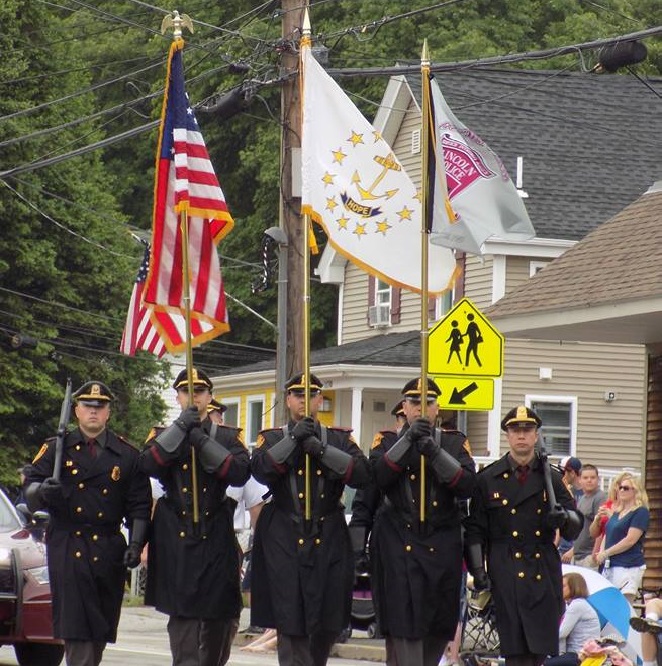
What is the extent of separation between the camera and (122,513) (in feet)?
40.7

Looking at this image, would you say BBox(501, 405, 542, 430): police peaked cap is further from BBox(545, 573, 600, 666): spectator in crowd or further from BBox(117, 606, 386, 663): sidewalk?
BBox(117, 606, 386, 663): sidewalk

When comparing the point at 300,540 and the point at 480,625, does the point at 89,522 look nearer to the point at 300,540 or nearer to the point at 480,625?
the point at 300,540

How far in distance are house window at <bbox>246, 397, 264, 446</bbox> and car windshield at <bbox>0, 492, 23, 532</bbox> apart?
2317cm

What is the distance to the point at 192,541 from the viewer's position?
39.7 ft

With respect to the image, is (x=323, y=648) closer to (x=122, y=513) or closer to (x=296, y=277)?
(x=122, y=513)

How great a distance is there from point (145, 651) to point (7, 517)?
2.48m

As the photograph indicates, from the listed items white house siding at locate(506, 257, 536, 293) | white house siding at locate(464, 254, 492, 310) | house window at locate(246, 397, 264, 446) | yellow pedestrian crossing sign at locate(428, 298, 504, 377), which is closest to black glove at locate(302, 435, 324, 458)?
yellow pedestrian crossing sign at locate(428, 298, 504, 377)

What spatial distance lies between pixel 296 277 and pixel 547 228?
516 inches

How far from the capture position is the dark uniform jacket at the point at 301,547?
11.8m

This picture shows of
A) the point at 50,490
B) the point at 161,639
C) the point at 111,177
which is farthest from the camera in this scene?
the point at 111,177

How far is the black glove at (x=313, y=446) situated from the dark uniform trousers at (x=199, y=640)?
1.51 meters

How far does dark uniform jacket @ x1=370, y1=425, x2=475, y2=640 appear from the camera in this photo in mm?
11773

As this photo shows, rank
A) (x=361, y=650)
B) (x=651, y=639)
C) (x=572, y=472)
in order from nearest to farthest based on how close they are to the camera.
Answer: (x=651, y=639) < (x=572, y=472) < (x=361, y=650)

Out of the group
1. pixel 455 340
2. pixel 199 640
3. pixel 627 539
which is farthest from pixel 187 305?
pixel 627 539
